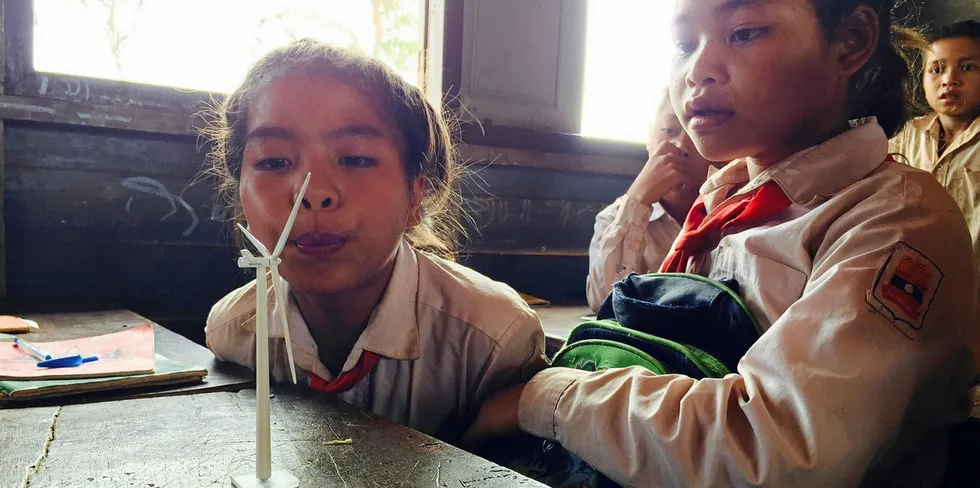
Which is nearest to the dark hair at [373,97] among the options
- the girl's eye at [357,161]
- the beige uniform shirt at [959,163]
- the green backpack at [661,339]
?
the girl's eye at [357,161]

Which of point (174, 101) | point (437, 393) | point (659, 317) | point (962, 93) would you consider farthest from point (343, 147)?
point (962, 93)

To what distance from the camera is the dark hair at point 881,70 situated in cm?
127

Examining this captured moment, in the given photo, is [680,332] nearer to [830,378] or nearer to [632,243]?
[830,378]

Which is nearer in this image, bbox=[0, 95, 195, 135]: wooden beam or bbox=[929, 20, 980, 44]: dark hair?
bbox=[0, 95, 195, 135]: wooden beam

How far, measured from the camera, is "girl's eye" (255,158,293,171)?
129cm

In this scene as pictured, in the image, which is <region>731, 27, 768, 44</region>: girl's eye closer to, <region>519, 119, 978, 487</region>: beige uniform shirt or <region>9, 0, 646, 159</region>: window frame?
<region>519, 119, 978, 487</region>: beige uniform shirt

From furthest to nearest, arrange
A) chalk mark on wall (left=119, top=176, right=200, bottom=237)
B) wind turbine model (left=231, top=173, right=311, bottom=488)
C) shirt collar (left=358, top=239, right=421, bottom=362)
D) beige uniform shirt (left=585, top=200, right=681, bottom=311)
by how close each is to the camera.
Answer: chalk mark on wall (left=119, top=176, right=200, bottom=237)
beige uniform shirt (left=585, top=200, right=681, bottom=311)
shirt collar (left=358, top=239, right=421, bottom=362)
wind turbine model (left=231, top=173, right=311, bottom=488)

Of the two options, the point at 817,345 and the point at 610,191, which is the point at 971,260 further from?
the point at 610,191

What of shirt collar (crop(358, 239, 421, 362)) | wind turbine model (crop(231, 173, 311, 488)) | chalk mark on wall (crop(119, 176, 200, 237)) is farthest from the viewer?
chalk mark on wall (crop(119, 176, 200, 237))

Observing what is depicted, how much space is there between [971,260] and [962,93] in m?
3.29

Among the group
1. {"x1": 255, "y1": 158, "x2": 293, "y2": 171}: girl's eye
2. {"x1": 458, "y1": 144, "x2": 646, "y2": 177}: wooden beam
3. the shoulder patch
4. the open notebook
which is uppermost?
{"x1": 458, "y1": 144, "x2": 646, "y2": 177}: wooden beam

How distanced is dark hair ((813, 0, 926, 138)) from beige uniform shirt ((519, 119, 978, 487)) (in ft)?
0.65

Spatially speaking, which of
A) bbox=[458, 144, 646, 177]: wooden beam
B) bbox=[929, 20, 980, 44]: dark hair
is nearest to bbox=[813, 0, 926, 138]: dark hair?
bbox=[458, 144, 646, 177]: wooden beam

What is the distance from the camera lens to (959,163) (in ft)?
12.2
